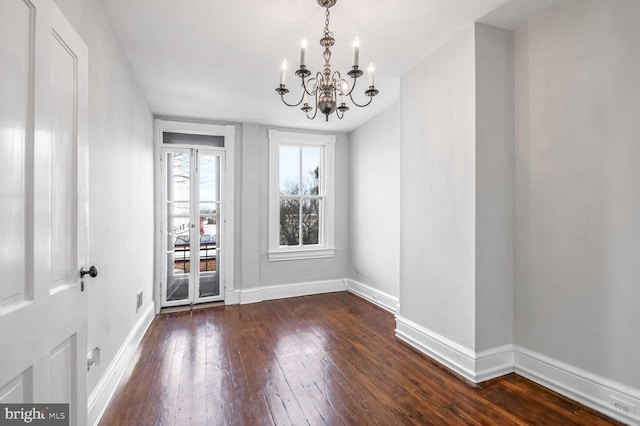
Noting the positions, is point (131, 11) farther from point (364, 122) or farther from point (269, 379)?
point (364, 122)

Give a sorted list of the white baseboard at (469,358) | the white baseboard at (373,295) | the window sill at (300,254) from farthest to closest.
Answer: the window sill at (300,254) < the white baseboard at (373,295) < the white baseboard at (469,358)

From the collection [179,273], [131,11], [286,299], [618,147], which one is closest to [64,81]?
[131,11]

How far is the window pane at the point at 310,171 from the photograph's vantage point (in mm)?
4898

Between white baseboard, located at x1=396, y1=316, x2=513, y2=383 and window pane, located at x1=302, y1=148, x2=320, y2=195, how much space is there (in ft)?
9.38

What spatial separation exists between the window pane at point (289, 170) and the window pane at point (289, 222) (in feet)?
0.61

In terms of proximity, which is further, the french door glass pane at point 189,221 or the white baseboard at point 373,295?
the french door glass pane at point 189,221

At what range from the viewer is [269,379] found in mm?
2330

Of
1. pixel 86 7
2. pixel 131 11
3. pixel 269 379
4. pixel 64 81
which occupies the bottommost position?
pixel 269 379

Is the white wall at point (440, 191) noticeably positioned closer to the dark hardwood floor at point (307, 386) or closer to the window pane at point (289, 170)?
the dark hardwood floor at point (307, 386)

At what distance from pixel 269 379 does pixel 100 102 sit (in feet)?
7.36

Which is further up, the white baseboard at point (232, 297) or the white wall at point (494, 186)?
the white wall at point (494, 186)

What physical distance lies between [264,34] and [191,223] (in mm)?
2725

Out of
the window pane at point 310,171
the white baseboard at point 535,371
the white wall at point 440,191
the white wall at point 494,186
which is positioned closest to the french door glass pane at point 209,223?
the window pane at point 310,171

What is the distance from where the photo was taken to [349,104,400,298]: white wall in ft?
12.9
